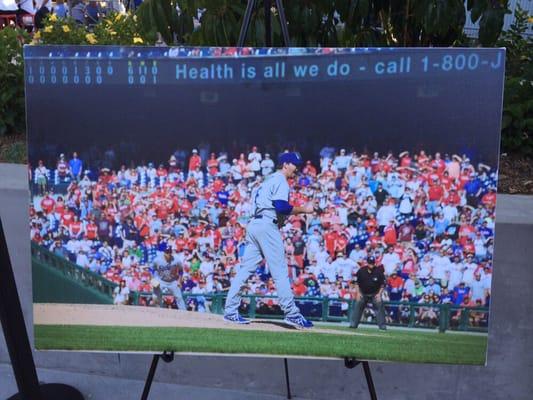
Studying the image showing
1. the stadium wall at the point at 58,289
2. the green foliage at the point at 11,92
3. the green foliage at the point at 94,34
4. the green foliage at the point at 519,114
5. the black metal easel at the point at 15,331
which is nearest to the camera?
the stadium wall at the point at 58,289

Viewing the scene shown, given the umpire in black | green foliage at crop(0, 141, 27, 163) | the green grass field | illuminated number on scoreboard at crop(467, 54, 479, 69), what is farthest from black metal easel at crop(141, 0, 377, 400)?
green foliage at crop(0, 141, 27, 163)

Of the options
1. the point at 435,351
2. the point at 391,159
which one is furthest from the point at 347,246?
the point at 435,351

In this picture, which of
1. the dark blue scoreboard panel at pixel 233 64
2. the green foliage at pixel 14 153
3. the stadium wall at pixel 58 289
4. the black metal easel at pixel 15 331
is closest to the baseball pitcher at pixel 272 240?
the dark blue scoreboard panel at pixel 233 64

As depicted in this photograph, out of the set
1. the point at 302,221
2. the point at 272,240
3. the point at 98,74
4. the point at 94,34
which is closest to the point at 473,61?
the point at 302,221

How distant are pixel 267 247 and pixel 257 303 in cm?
23

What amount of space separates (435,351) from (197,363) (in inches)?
61.3

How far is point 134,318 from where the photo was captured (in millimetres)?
2539

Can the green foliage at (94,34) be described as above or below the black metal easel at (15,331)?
above

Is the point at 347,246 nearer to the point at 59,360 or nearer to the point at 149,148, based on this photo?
the point at 149,148

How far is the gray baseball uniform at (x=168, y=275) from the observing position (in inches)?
97.7

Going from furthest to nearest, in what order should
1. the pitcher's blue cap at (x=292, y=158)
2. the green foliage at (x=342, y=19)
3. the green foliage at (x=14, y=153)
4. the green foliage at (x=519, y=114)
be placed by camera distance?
the green foliage at (x=14, y=153)
the green foliage at (x=519, y=114)
the green foliage at (x=342, y=19)
the pitcher's blue cap at (x=292, y=158)

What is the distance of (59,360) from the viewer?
3848 millimetres

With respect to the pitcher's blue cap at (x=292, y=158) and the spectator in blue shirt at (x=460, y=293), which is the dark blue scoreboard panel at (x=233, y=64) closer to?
the pitcher's blue cap at (x=292, y=158)

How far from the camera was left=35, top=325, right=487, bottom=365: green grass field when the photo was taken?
2.44 m
